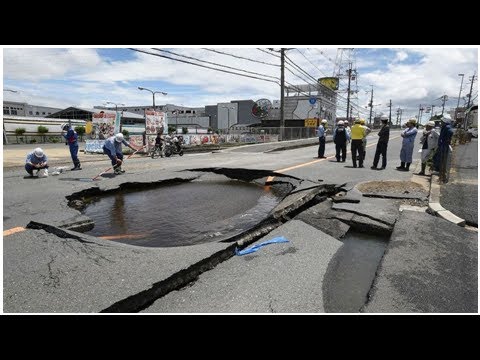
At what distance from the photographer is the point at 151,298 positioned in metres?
2.66

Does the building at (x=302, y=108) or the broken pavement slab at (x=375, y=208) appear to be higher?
the building at (x=302, y=108)

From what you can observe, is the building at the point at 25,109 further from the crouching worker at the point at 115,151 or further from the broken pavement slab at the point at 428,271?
the broken pavement slab at the point at 428,271

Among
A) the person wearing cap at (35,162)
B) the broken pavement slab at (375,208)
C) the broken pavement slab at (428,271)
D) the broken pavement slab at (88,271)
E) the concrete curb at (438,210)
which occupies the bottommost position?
the broken pavement slab at (428,271)

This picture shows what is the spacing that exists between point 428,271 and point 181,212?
4037mm

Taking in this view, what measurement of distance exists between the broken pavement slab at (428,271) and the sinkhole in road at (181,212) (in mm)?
2085

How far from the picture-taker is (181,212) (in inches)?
223

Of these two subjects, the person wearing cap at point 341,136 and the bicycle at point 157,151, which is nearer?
the person wearing cap at point 341,136

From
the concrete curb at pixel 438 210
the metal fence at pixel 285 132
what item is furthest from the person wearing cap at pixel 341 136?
the metal fence at pixel 285 132

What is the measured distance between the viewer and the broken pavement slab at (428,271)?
2562 millimetres

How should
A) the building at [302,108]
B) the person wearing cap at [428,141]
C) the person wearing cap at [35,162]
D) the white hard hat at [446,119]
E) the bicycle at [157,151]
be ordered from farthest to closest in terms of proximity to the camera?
1. the building at [302,108]
2. the bicycle at [157,151]
3. the person wearing cap at [428,141]
4. the person wearing cap at [35,162]
5. the white hard hat at [446,119]

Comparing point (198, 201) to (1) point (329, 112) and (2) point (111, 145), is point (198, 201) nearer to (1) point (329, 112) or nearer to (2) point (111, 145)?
(2) point (111, 145)

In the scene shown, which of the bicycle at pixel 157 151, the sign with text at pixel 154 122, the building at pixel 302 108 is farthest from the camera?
the building at pixel 302 108

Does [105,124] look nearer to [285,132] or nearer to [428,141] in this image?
[285,132]

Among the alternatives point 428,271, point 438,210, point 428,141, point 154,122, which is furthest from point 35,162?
point 154,122
